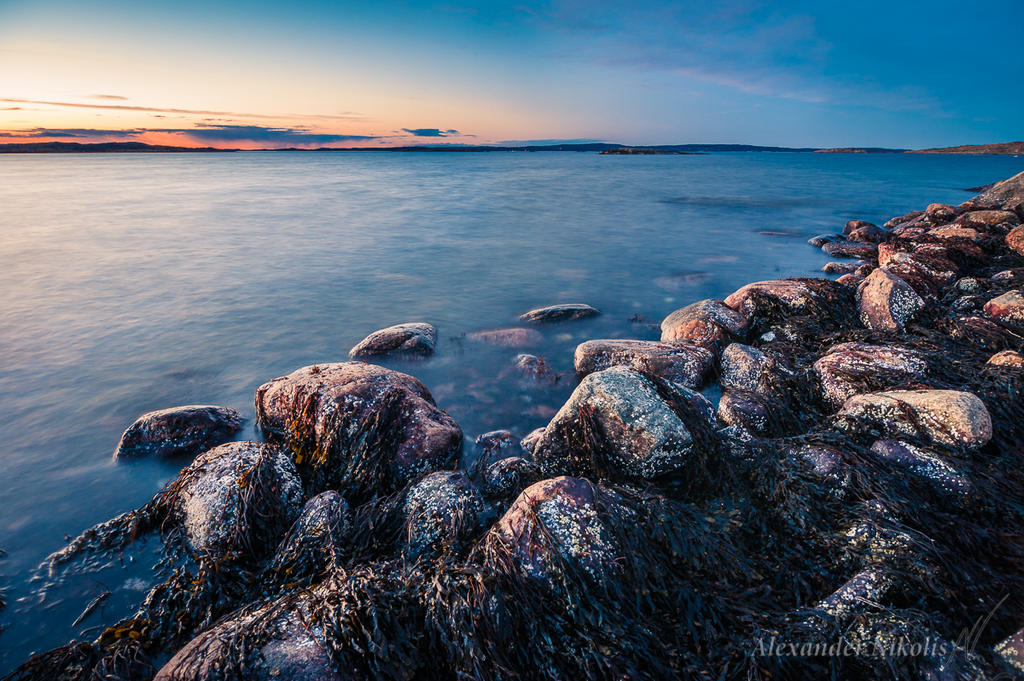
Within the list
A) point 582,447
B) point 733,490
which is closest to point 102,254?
point 582,447

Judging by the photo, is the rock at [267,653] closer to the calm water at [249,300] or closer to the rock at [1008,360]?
the calm water at [249,300]

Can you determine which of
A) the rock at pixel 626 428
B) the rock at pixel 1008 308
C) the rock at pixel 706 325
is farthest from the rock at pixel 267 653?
the rock at pixel 1008 308

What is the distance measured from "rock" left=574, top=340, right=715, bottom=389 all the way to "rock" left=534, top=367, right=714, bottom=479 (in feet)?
3.48

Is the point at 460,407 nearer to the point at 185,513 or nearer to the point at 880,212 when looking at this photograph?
the point at 185,513

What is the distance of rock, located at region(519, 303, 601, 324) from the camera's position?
22.8 feet

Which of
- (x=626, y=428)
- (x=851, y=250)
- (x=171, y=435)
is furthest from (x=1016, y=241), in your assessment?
(x=171, y=435)

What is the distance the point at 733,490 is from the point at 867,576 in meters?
0.89

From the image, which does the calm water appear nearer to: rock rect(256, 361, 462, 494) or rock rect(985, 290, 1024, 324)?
rock rect(256, 361, 462, 494)

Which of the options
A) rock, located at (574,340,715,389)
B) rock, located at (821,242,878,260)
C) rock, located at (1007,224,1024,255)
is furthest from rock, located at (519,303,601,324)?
rock, located at (821,242,878,260)

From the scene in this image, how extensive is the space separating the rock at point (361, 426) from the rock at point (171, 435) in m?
0.56

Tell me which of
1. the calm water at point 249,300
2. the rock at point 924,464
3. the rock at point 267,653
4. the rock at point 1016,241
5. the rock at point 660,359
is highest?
the rock at point 1016,241

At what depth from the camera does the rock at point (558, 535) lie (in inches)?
87.0

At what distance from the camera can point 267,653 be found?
6.21 feet

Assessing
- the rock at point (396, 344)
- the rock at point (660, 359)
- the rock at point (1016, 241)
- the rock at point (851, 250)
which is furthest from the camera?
the rock at point (851, 250)
